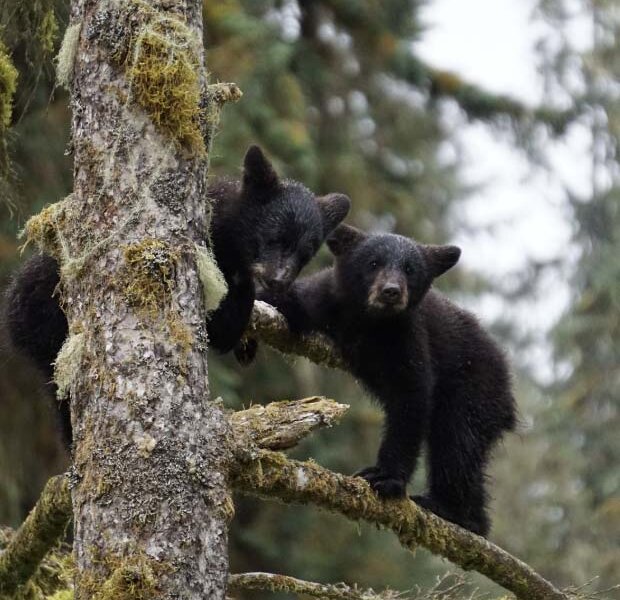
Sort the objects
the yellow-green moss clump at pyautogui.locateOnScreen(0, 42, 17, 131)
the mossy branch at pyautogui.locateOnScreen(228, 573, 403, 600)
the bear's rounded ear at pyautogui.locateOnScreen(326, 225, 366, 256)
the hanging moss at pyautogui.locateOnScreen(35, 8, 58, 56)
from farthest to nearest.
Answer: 1. the bear's rounded ear at pyautogui.locateOnScreen(326, 225, 366, 256)
2. the hanging moss at pyautogui.locateOnScreen(35, 8, 58, 56)
3. the yellow-green moss clump at pyautogui.locateOnScreen(0, 42, 17, 131)
4. the mossy branch at pyautogui.locateOnScreen(228, 573, 403, 600)

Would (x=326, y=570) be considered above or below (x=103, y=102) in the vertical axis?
below

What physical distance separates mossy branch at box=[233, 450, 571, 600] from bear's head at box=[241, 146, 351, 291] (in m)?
1.40

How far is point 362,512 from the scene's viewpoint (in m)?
5.31

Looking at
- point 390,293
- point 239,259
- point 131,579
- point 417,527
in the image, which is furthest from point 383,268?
point 131,579

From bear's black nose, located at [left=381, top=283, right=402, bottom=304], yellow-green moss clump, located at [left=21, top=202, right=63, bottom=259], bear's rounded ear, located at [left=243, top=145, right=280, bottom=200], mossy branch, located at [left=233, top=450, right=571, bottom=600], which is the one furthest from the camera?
bear's black nose, located at [left=381, top=283, right=402, bottom=304]

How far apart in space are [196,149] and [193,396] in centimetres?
103

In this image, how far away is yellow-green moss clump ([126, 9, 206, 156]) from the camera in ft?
14.1

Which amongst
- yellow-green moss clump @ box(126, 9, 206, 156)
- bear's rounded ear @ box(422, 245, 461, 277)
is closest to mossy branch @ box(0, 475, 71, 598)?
yellow-green moss clump @ box(126, 9, 206, 156)

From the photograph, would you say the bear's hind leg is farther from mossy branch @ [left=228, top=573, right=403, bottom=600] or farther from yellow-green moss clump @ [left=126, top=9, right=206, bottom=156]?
yellow-green moss clump @ [left=126, top=9, right=206, bottom=156]

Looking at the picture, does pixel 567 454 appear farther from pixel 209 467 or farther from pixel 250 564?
pixel 209 467

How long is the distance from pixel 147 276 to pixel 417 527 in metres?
2.36

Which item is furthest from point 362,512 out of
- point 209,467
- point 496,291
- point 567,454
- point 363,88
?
point 496,291

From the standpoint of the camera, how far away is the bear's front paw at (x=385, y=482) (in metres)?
5.77

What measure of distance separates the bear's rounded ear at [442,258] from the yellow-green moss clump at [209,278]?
3.37m
